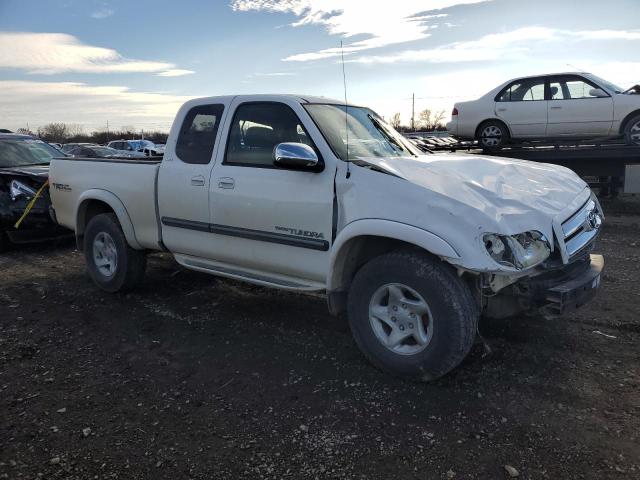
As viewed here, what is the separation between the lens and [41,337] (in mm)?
4562

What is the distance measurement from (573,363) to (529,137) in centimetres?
747

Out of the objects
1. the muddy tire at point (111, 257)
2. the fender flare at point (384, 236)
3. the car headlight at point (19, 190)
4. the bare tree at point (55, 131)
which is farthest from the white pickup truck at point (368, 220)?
the bare tree at point (55, 131)

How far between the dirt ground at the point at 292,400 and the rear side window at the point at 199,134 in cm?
151

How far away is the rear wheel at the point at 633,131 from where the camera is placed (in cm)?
950

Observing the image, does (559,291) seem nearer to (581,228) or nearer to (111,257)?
(581,228)

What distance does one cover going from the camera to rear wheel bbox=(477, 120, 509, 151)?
1047 centimetres

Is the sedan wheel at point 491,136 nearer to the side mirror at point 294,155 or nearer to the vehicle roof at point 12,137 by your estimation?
the side mirror at point 294,155

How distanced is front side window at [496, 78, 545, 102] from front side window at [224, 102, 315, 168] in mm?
7342

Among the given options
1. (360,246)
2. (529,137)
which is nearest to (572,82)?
(529,137)

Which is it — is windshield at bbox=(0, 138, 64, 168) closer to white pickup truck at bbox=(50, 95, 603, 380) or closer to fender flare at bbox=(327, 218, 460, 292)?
white pickup truck at bbox=(50, 95, 603, 380)

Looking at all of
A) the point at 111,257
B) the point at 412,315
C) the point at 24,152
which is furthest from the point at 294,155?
the point at 24,152

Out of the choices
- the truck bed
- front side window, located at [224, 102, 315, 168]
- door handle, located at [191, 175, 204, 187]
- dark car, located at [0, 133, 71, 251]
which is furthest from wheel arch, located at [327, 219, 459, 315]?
dark car, located at [0, 133, 71, 251]

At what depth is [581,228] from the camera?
12.3 feet

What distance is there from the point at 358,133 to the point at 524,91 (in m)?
7.12
